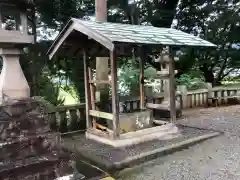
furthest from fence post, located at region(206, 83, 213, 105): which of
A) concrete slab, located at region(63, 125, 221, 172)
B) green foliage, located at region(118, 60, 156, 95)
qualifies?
concrete slab, located at region(63, 125, 221, 172)

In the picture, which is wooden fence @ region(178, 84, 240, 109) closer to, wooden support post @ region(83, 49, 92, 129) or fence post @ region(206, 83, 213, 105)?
fence post @ region(206, 83, 213, 105)

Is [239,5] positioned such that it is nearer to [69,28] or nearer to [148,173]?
[69,28]

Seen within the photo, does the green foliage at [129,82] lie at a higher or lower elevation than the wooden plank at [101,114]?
higher

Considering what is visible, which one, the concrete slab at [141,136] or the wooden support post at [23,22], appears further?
the concrete slab at [141,136]

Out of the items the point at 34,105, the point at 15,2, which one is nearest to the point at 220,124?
the point at 34,105

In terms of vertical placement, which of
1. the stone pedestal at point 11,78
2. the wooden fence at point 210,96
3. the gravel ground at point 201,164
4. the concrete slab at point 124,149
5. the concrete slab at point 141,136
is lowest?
the gravel ground at point 201,164

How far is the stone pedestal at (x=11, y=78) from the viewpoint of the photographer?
3125 mm

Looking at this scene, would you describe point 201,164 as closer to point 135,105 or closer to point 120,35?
point 120,35

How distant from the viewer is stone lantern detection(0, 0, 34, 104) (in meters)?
3.07

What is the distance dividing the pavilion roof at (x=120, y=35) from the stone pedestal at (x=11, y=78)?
154cm

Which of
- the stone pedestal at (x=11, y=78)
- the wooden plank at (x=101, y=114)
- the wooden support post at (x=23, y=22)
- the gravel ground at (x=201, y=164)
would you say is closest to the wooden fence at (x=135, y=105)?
the wooden plank at (x=101, y=114)

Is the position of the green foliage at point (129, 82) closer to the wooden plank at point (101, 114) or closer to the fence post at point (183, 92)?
the fence post at point (183, 92)

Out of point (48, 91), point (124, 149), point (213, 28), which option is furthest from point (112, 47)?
point (213, 28)

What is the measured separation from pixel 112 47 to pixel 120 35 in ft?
1.47
